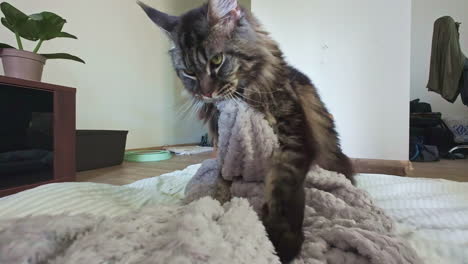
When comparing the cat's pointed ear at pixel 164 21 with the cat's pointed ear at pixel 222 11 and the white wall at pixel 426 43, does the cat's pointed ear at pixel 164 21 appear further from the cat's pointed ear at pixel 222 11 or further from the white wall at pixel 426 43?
the white wall at pixel 426 43

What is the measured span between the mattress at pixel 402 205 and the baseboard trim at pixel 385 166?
0.87 metres

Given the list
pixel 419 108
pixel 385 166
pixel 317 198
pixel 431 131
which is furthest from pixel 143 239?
pixel 419 108

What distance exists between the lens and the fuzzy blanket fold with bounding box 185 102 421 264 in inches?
14.7

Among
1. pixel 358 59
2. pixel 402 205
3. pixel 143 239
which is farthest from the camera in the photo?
pixel 358 59

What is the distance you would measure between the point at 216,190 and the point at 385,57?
171cm

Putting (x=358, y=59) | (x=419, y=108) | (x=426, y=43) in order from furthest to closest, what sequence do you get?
(x=426, y=43)
(x=419, y=108)
(x=358, y=59)

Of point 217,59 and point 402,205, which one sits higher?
point 217,59

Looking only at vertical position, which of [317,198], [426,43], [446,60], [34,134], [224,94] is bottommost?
[317,198]

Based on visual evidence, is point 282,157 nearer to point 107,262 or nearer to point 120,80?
point 107,262

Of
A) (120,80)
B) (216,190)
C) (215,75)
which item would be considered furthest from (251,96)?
(120,80)

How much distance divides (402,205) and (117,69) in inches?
88.8

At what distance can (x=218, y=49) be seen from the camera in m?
0.60

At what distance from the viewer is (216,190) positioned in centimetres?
67

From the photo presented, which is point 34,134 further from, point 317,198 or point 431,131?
point 431,131
